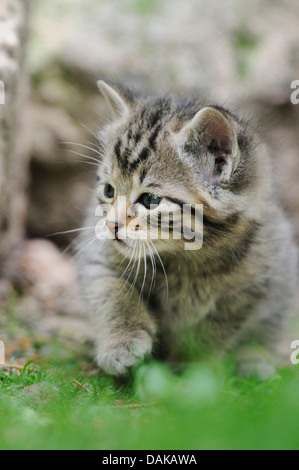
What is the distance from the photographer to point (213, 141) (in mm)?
3094

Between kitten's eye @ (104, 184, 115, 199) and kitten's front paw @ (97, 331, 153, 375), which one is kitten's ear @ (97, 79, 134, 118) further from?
kitten's front paw @ (97, 331, 153, 375)

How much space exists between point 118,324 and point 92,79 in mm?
3270

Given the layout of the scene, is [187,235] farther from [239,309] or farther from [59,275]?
[59,275]

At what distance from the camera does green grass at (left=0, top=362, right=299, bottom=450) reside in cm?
211

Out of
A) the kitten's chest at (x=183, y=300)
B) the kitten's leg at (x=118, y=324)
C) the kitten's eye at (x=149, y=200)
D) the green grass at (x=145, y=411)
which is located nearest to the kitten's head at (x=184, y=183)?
the kitten's eye at (x=149, y=200)

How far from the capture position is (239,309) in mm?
3699

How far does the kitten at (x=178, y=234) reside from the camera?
10.1 ft

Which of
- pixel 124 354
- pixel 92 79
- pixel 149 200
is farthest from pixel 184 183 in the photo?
pixel 92 79

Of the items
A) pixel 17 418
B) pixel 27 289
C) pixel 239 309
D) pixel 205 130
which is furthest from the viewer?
pixel 27 289

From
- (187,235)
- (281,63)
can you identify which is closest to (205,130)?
(187,235)

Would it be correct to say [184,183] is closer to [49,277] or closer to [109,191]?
[109,191]

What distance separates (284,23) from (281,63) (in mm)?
576

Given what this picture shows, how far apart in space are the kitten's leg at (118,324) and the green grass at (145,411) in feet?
0.36

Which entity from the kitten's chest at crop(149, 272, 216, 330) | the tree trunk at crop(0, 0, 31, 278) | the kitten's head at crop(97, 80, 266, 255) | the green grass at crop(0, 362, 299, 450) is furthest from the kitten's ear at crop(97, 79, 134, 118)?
the green grass at crop(0, 362, 299, 450)
